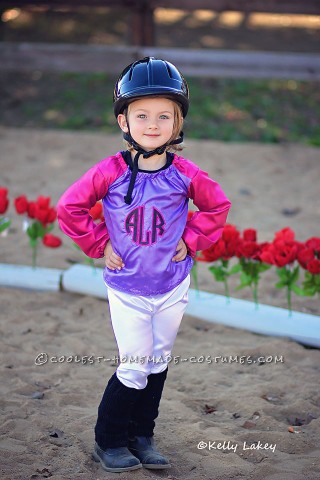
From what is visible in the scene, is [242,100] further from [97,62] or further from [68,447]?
[68,447]

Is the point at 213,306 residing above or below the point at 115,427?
below

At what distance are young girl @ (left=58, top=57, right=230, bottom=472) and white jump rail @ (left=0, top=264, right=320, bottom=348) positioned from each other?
1496mm

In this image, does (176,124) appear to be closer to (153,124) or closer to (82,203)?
(153,124)

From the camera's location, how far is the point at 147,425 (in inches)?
135

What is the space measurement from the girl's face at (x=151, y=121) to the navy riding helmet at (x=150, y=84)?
38 mm

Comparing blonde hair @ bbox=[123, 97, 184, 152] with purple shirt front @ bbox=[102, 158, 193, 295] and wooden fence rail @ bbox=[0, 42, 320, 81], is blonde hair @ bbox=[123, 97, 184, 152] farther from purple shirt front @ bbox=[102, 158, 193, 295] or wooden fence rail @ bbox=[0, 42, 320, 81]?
wooden fence rail @ bbox=[0, 42, 320, 81]

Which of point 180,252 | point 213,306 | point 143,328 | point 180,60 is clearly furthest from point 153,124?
point 180,60

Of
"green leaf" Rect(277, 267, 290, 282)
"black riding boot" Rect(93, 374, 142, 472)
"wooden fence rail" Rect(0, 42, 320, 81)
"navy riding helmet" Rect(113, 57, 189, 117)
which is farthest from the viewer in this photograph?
"wooden fence rail" Rect(0, 42, 320, 81)

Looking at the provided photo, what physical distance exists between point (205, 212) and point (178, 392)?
1.22 metres

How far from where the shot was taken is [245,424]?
12.4ft

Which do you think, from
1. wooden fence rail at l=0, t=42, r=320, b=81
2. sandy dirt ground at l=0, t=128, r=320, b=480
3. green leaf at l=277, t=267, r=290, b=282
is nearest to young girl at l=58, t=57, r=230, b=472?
sandy dirt ground at l=0, t=128, r=320, b=480

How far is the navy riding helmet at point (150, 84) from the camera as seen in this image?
305 cm

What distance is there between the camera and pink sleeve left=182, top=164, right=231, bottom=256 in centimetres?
321

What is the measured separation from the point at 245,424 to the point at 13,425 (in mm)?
1080
